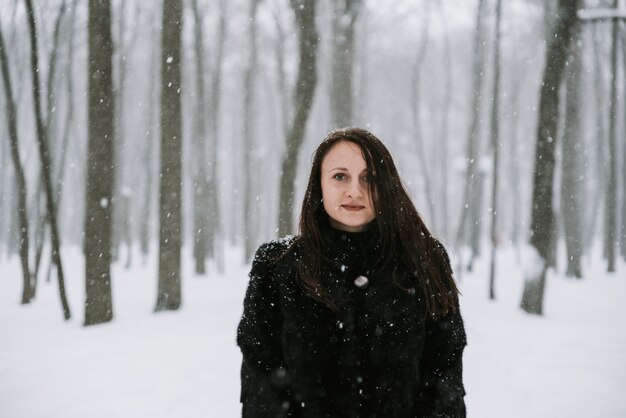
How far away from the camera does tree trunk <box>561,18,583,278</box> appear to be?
13.1m

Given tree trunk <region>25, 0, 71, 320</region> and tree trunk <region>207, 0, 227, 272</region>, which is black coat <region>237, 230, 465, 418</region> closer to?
tree trunk <region>25, 0, 71, 320</region>

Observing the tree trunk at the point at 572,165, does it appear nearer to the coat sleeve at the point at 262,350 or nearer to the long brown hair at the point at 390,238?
the long brown hair at the point at 390,238

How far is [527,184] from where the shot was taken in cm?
4128

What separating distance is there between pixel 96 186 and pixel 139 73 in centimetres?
1748

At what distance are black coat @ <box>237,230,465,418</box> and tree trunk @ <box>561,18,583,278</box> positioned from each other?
12.9 m

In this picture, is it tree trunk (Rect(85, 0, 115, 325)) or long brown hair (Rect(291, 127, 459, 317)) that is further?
tree trunk (Rect(85, 0, 115, 325))

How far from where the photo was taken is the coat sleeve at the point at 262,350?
172 cm

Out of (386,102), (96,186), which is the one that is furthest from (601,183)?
(96,186)

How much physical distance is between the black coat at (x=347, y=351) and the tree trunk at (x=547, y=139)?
7632mm

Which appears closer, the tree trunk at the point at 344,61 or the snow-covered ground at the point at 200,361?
the snow-covered ground at the point at 200,361

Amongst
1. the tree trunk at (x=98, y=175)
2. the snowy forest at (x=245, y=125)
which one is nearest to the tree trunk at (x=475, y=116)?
the snowy forest at (x=245, y=125)

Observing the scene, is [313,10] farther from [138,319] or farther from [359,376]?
[359,376]

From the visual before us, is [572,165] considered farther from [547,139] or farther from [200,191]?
[200,191]

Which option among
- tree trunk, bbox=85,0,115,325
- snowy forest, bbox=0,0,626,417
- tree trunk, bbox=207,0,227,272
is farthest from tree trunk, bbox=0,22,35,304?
tree trunk, bbox=207,0,227,272
